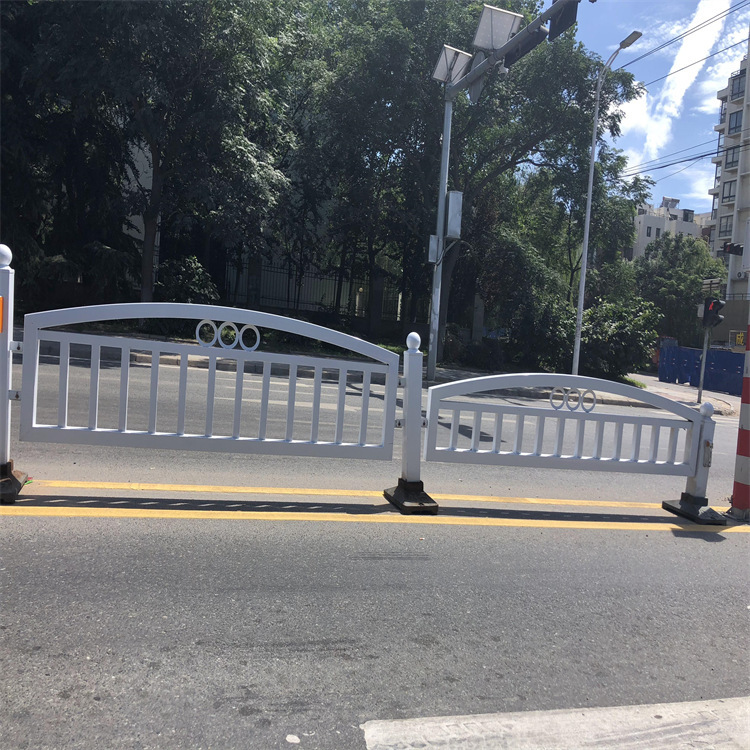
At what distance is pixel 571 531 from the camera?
17.0ft

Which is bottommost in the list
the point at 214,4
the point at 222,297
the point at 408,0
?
the point at 222,297

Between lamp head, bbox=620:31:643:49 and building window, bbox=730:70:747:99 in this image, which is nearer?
lamp head, bbox=620:31:643:49

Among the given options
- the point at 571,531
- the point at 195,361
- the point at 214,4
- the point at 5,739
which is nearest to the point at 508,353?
the point at 195,361

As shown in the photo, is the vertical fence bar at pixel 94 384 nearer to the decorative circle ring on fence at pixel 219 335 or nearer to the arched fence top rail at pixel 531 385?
the decorative circle ring on fence at pixel 219 335

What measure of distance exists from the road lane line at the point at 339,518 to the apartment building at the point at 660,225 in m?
80.4

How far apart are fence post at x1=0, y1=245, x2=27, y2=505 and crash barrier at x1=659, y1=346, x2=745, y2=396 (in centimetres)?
3024

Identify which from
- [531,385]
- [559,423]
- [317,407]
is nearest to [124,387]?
[317,407]

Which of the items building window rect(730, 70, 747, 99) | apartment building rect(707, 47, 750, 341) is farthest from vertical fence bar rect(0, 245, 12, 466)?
building window rect(730, 70, 747, 99)

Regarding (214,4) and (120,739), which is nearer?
(120,739)

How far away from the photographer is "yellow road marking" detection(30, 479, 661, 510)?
5246 mm

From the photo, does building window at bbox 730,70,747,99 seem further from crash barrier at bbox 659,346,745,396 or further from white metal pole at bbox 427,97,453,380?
white metal pole at bbox 427,97,453,380

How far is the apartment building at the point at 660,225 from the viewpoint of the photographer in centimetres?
8912

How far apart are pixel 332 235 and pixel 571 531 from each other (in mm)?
19696

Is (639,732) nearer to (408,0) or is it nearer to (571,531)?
(571,531)
